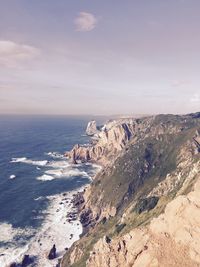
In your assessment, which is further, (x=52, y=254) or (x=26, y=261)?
→ (x=52, y=254)

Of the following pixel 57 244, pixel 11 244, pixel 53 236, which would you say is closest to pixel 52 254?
pixel 57 244

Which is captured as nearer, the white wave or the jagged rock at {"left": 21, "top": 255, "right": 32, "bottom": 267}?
the jagged rock at {"left": 21, "top": 255, "right": 32, "bottom": 267}

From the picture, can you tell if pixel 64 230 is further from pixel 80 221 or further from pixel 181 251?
pixel 181 251

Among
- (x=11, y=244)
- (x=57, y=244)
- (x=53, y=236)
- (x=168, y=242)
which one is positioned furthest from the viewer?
(x=53, y=236)

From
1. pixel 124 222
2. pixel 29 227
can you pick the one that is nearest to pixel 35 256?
pixel 29 227

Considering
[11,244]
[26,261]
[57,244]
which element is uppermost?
[11,244]

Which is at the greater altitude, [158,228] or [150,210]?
[158,228]

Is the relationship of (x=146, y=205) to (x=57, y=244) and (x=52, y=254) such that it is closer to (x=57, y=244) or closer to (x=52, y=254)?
(x=57, y=244)

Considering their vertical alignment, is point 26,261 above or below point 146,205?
below

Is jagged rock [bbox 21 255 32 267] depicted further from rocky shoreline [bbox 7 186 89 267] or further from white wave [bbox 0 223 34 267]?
white wave [bbox 0 223 34 267]

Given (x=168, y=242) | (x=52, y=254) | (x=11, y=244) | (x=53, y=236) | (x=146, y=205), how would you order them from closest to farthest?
1. (x=168, y=242)
2. (x=52, y=254)
3. (x=146, y=205)
4. (x=11, y=244)
5. (x=53, y=236)

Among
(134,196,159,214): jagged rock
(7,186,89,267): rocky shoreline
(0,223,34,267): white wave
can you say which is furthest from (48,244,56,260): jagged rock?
(134,196,159,214): jagged rock
